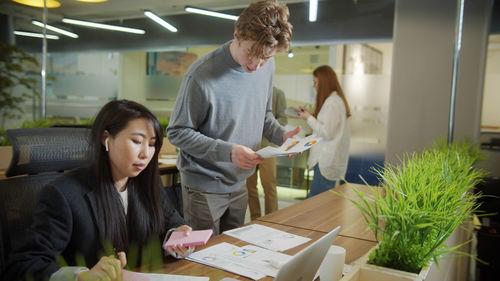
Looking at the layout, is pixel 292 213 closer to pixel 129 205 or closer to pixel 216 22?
pixel 129 205

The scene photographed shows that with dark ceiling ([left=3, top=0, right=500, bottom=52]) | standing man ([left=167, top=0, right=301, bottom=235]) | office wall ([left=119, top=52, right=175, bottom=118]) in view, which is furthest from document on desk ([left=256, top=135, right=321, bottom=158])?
office wall ([left=119, top=52, right=175, bottom=118])

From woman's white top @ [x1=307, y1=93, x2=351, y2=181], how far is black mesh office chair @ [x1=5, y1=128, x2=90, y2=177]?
224cm

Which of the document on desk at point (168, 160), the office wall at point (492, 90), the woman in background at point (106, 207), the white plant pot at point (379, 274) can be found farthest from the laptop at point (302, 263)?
the office wall at point (492, 90)

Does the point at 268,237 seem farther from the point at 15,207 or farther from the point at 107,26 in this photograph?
the point at 107,26

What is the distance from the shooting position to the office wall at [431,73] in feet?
13.9

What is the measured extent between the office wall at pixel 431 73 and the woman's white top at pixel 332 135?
1.27 m

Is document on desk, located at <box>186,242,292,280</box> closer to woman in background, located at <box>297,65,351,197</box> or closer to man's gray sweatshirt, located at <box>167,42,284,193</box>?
man's gray sweatshirt, located at <box>167,42,284,193</box>

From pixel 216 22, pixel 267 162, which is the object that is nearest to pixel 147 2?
pixel 216 22

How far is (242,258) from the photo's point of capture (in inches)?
49.3

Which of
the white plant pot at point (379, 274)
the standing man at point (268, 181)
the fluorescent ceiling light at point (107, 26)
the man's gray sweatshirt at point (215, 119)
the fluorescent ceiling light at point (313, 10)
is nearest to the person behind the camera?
the white plant pot at point (379, 274)

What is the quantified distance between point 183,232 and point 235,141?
661mm

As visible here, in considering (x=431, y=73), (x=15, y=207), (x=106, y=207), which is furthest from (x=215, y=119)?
(x=431, y=73)

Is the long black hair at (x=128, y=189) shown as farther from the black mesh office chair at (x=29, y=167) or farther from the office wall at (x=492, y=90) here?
the office wall at (x=492, y=90)

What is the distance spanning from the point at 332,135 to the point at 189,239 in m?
2.37
